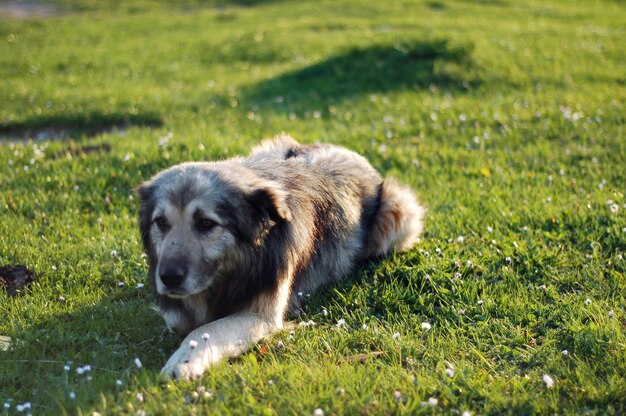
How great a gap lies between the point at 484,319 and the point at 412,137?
17.2ft

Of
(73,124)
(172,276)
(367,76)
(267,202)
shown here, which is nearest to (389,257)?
(267,202)

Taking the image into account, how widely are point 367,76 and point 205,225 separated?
30.9 ft

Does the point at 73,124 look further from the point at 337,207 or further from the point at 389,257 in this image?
the point at 389,257

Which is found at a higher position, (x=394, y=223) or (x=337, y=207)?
(x=337, y=207)

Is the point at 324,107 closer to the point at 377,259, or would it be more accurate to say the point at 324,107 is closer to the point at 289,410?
the point at 377,259

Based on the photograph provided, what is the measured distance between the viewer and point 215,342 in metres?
4.89

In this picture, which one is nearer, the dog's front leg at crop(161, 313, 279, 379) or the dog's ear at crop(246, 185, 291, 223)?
the dog's front leg at crop(161, 313, 279, 379)

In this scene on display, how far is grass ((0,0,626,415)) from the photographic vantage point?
4.53 metres

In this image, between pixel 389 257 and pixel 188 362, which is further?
pixel 389 257

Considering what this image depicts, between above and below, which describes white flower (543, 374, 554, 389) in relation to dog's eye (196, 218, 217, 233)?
below

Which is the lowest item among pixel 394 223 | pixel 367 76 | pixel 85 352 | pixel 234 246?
pixel 85 352

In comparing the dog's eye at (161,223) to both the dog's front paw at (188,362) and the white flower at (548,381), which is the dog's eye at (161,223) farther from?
the white flower at (548,381)

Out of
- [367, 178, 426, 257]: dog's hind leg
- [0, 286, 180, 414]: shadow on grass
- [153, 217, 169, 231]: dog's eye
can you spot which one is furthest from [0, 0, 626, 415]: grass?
[153, 217, 169, 231]: dog's eye

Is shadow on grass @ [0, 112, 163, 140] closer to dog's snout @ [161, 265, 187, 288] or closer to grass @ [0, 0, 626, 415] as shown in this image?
grass @ [0, 0, 626, 415]
